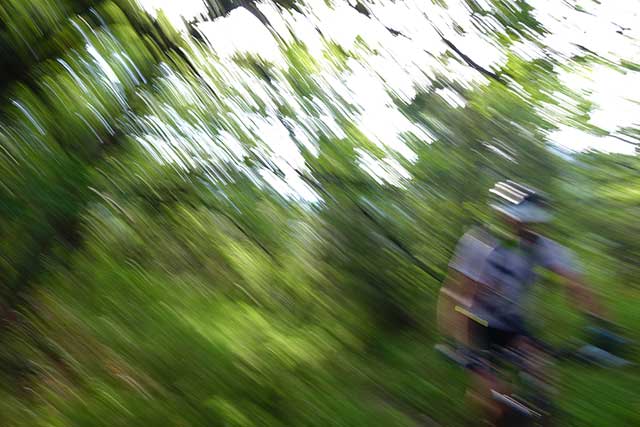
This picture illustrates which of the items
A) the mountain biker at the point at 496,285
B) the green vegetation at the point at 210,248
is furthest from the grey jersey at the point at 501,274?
the green vegetation at the point at 210,248

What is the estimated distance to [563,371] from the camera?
2.73m

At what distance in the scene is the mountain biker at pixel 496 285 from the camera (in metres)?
2.21

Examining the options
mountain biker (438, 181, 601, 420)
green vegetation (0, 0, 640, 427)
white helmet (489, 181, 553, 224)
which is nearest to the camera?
green vegetation (0, 0, 640, 427)

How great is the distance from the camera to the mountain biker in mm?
2215

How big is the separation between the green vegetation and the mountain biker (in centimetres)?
21

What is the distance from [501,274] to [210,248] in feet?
3.62

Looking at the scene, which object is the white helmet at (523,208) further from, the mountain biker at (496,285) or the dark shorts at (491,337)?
the dark shorts at (491,337)

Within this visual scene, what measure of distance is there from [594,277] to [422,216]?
0.94m

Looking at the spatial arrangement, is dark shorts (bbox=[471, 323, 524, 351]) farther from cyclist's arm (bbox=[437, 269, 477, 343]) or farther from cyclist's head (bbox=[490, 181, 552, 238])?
cyclist's head (bbox=[490, 181, 552, 238])

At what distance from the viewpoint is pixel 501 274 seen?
2.21 metres

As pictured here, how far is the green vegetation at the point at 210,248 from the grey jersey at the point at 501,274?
0.27 metres

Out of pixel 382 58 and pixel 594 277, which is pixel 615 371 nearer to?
pixel 594 277

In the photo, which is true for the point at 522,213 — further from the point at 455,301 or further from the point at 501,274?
the point at 455,301

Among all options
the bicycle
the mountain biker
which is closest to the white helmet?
the mountain biker
